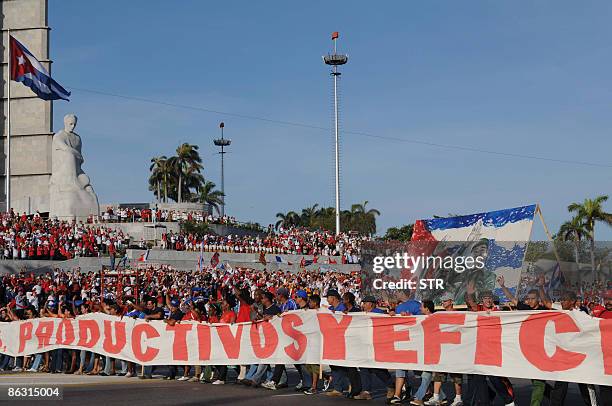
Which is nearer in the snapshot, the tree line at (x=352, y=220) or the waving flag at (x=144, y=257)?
the waving flag at (x=144, y=257)

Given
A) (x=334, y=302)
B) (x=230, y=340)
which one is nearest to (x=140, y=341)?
(x=230, y=340)

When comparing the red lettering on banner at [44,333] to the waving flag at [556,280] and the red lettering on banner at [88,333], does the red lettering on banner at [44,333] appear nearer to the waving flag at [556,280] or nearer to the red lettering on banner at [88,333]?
the red lettering on banner at [88,333]

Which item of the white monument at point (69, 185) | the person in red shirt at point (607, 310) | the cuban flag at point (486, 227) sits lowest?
the person in red shirt at point (607, 310)

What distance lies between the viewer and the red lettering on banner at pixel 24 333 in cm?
1927

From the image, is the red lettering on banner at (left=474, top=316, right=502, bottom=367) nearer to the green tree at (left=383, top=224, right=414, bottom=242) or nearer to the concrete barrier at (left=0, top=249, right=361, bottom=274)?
the concrete barrier at (left=0, top=249, right=361, bottom=274)

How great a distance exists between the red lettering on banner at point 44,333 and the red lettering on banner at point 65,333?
0.96 feet

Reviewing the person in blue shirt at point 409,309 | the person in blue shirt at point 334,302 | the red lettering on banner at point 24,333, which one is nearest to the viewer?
the person in blue shirt at point 409,309

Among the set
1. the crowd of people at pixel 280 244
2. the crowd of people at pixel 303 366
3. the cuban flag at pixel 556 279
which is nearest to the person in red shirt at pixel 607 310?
the crowd of people at pixel 303 366

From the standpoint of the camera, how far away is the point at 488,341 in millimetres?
11953

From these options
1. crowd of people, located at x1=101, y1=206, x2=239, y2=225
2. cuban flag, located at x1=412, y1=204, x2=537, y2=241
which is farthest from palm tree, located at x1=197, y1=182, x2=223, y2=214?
cuban flag, located at x1=412, y1=204, x2=537, y2=241

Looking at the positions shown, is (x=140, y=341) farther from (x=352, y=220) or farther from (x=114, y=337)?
(x=352, y=220)

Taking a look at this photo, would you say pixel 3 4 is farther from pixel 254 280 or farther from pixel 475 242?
pixel 475 242

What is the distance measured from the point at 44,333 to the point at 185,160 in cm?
8350

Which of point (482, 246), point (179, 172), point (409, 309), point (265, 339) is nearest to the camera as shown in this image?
point (409, 309)
